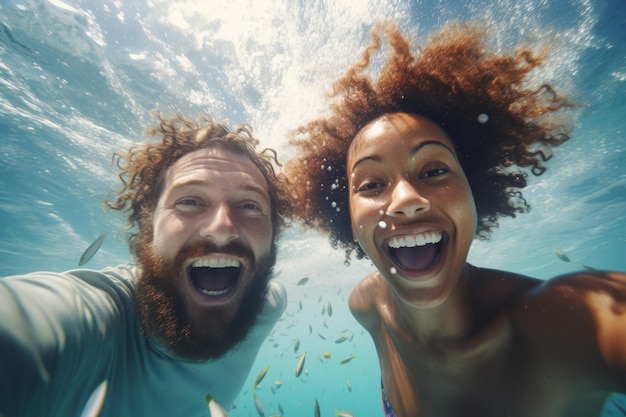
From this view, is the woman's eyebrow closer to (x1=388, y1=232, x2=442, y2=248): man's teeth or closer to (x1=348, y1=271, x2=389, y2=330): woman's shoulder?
(x1=388, y1=232, x2=442, y2=248): man's teeth

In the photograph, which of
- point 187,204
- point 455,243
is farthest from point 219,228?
point 455,243

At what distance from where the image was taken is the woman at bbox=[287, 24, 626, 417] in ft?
5.62

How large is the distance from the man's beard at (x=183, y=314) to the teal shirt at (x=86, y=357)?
16 cm

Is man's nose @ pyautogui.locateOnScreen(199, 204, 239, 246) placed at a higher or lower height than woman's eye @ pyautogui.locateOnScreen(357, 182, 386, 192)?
lower

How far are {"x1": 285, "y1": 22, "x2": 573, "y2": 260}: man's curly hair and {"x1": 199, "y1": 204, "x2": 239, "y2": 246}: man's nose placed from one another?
1.47 meters

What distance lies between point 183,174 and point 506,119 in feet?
13.0

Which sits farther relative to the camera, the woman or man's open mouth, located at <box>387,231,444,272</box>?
man's open mouth, located at <box>387,231,444,272</box>

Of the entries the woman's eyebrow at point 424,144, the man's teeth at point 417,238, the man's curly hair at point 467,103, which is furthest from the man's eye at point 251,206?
the woman's eyebrow at point 424,144

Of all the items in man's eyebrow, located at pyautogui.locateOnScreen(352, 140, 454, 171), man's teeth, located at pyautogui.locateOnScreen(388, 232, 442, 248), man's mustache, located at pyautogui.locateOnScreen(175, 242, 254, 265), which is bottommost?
man's mustache, located at pyautogui.locateOnScreen(175, 242, 254, 265)

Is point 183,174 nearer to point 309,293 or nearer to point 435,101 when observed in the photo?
point 435,101

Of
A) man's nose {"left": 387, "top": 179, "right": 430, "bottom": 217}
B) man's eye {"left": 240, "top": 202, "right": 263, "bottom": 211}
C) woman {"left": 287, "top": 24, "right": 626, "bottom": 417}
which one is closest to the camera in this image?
woman {"left": 287, "top": 24, "right": 626, "bottom": 417}

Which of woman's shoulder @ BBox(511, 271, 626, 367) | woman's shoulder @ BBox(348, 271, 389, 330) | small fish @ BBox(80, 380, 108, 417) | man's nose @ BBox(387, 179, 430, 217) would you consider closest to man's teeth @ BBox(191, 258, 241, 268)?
small fish @ BBox(80, 380, 108, 417)

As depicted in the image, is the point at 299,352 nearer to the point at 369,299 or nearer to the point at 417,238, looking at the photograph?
the point at 369,299

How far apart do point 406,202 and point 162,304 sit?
107 inches
